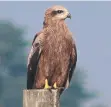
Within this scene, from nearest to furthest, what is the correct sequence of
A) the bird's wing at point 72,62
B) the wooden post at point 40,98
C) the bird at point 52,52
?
the wooden post at point 40,98, the bird at point 52,52, the bird's wing at point 72,62

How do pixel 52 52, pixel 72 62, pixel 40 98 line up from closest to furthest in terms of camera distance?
pixel 40 98
pixel 52 52
pixel 72 62

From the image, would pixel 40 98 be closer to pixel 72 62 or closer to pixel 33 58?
pixel 33 58

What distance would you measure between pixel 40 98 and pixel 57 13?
2329mm

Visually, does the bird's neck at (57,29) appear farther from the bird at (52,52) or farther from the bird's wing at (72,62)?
the bird's wing at (72,62)

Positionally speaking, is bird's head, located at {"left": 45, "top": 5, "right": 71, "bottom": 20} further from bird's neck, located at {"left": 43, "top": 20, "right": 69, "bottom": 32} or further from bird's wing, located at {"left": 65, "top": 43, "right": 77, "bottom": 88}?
bird's wing, located at {"left": 65, "top": 43, "right": 77, "bottom": 88}

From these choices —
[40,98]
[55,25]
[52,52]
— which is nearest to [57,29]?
[55,25]

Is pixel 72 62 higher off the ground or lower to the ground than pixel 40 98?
higher

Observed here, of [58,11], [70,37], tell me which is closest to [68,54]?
[70,37]

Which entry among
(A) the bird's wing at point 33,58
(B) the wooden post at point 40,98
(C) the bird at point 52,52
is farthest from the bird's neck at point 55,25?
(B) the wooden post at point 40,98

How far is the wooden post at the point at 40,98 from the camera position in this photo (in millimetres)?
2711

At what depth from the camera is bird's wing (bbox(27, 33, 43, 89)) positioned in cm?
486

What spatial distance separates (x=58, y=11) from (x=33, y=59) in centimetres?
77

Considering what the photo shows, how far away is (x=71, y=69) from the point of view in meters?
5.21

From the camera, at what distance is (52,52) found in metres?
4.83
